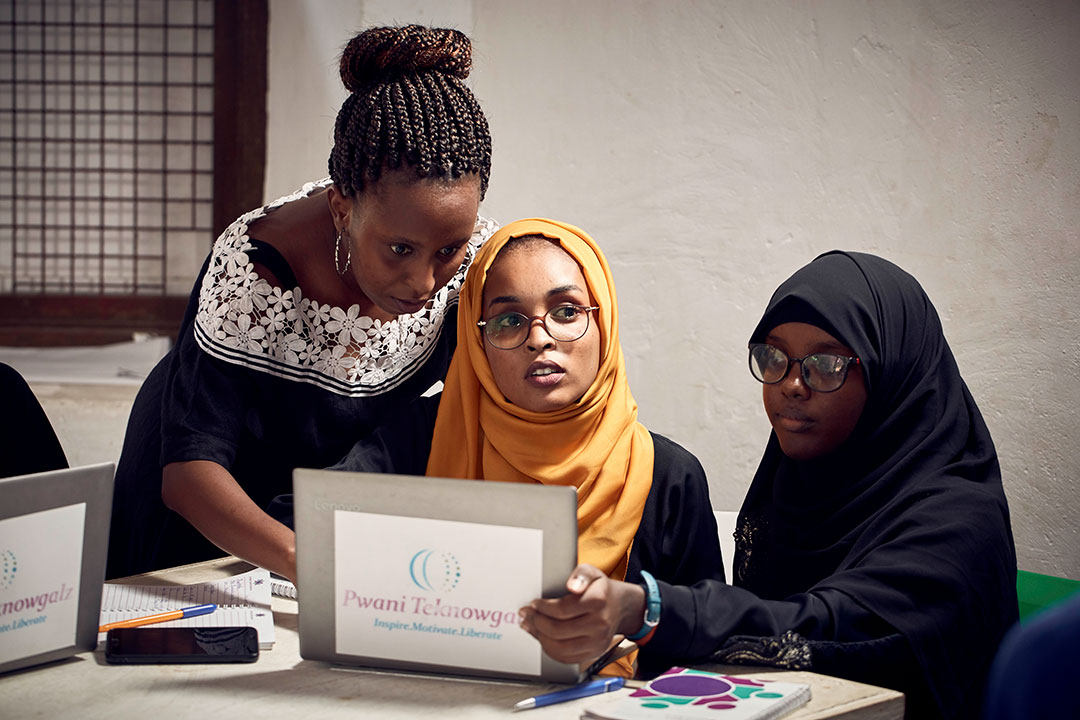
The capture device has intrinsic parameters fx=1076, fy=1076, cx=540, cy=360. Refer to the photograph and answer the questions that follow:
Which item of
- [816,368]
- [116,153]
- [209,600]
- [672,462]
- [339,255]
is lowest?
[209,600]

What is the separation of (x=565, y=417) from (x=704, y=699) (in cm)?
68

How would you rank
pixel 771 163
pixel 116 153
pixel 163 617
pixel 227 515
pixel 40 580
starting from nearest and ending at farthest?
pixel 40 580
pixel 163 617
pixel 227 515
pixel 771 163
pixel 116 153

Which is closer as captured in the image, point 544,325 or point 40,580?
point 40,580

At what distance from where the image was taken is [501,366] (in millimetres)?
1888

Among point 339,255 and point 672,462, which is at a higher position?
point 339,255

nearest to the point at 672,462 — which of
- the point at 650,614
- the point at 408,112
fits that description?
the point at 650,614

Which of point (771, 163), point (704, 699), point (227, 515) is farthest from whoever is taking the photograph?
point (771, 163)

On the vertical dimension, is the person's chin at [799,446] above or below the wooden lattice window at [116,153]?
below

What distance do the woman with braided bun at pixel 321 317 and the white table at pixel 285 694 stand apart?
350 millimetres

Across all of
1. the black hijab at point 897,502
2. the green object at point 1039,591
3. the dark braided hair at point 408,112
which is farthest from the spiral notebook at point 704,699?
the green object at point 1039,591

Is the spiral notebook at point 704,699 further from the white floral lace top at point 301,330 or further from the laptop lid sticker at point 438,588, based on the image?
the white floral lace top at point 301,330

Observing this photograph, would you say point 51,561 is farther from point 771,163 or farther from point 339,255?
point 771,163

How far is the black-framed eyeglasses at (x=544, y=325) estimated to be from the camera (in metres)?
1.87

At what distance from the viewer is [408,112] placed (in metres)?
1.83
